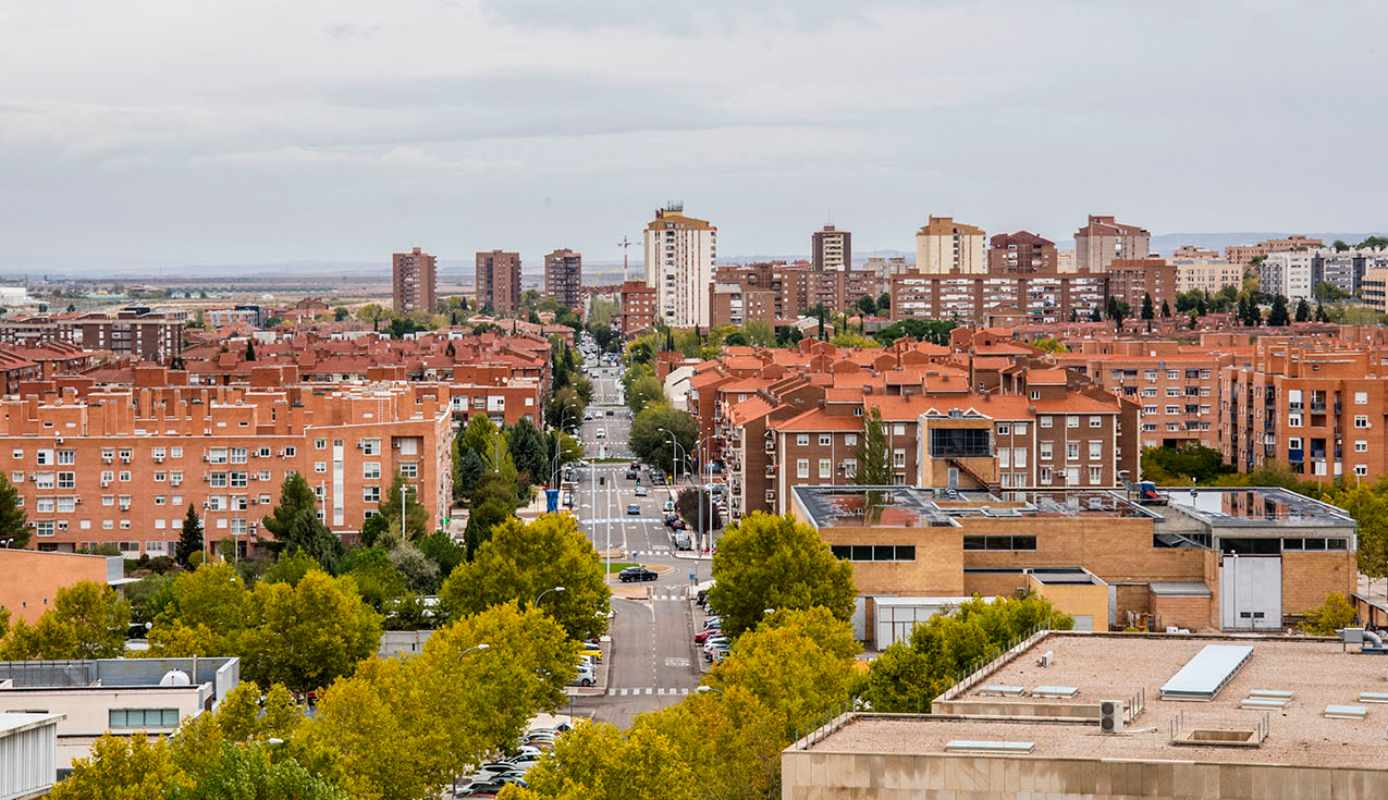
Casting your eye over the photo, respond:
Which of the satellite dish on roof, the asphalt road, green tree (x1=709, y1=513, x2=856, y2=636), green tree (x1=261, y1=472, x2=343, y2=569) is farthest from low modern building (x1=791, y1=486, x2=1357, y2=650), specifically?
the satellite dish on roof

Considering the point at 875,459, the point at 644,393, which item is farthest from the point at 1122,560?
the point at 644,393

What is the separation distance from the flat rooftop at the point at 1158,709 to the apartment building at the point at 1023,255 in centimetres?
16424

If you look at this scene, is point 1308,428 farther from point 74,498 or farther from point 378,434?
point 74,498

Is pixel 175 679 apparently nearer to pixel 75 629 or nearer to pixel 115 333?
pixel 75 629

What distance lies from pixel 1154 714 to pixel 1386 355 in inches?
2744

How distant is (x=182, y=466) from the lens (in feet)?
202

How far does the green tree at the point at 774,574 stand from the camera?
43.4 metres

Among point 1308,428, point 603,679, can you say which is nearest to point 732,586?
point 603,679

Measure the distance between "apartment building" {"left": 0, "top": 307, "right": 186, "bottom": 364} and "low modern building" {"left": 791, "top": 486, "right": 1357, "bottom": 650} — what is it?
116 metres

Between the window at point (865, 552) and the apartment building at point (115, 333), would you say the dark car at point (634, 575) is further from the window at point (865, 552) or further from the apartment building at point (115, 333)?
the apartment building at point (115, 333)

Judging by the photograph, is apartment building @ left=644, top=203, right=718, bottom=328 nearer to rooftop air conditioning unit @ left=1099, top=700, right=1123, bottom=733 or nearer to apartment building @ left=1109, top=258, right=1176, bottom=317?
apartment building @ left=1109, top=258, right=1176, bottom=317

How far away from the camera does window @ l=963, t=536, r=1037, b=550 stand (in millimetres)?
46125

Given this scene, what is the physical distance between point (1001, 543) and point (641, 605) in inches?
459

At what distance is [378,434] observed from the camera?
62875 mm
